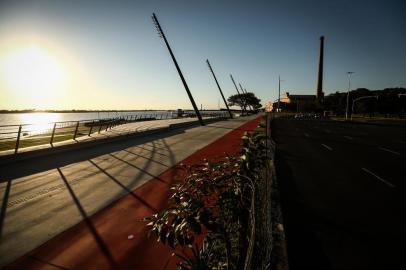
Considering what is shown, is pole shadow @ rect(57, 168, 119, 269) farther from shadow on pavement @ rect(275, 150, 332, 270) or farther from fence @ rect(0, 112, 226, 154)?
fence @ rect(0, 112, 226, 154)

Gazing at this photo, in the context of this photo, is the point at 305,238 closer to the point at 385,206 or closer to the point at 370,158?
the point at 385,206

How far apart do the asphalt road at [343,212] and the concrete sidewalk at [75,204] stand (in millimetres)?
3354

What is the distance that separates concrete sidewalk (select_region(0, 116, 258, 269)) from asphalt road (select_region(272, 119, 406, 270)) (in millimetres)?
3354

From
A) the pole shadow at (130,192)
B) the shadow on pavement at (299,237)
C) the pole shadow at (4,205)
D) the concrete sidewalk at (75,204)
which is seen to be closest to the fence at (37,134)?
the concrete sidewalk at (75,204)

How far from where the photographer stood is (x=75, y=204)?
7191 millimetres

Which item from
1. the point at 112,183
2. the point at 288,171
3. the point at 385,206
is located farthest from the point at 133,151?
the point at 385,206

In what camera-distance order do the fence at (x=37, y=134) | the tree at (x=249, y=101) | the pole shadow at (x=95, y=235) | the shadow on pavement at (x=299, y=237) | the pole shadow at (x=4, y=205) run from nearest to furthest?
the pole shadow at (x=95, y=235), the shadow on pavement at (x=299, y=237), the pole shadow at (x=4, y=205), the fence at (x=37, y=134), the tree at (x=249, y=101)

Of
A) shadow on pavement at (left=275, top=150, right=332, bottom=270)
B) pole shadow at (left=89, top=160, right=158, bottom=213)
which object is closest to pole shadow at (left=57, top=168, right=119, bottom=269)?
pole shadow at (left=89, top=160, right=158, bottom=213)

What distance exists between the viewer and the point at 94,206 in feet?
23.2

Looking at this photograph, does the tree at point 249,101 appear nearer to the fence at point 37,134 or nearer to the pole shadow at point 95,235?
the fence at point 37,134

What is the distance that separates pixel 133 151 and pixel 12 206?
855 centimetres

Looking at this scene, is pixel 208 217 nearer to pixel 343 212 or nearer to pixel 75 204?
pixel 75 204

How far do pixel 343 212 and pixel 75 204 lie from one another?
23.3ft

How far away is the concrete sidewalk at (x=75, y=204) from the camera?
4.85m
